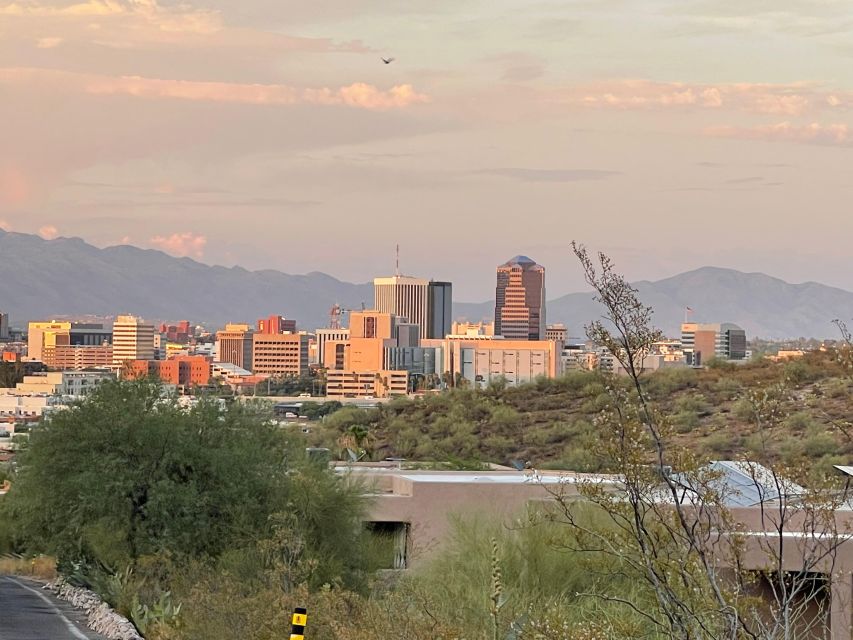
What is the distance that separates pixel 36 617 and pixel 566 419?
32.8 m

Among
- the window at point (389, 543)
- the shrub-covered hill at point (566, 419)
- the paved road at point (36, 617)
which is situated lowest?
the paved road at point (36, 617)

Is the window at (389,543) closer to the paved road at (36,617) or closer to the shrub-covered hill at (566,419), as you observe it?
the paved road at (36,617)

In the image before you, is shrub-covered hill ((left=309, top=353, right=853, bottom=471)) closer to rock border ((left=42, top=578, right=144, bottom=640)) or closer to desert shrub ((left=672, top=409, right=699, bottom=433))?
desert shrub ((left=672, top=409, right=699, bottom=433))

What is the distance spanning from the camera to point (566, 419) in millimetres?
53844

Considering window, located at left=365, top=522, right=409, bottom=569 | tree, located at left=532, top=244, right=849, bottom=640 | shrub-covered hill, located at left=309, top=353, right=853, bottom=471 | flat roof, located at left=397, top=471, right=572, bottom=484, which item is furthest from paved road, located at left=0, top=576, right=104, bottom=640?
shrub-covered hill, located at left=309, top=353, right=853, bottom=471

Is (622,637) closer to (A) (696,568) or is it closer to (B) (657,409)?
(A) (696,568)

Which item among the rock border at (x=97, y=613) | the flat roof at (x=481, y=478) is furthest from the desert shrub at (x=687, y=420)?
the rock border at (x=97, y=613)

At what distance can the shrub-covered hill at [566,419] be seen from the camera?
4300cm

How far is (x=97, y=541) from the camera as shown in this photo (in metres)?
23.3

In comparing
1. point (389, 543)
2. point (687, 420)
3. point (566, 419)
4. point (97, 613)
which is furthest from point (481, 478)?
point (566, 419)

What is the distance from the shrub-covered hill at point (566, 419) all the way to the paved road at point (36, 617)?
16.4 m

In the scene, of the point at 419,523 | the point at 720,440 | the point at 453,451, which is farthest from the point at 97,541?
the point at 453,451

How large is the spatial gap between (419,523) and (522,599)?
336 inches

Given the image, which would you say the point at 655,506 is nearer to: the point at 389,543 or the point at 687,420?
the point at 389,543
